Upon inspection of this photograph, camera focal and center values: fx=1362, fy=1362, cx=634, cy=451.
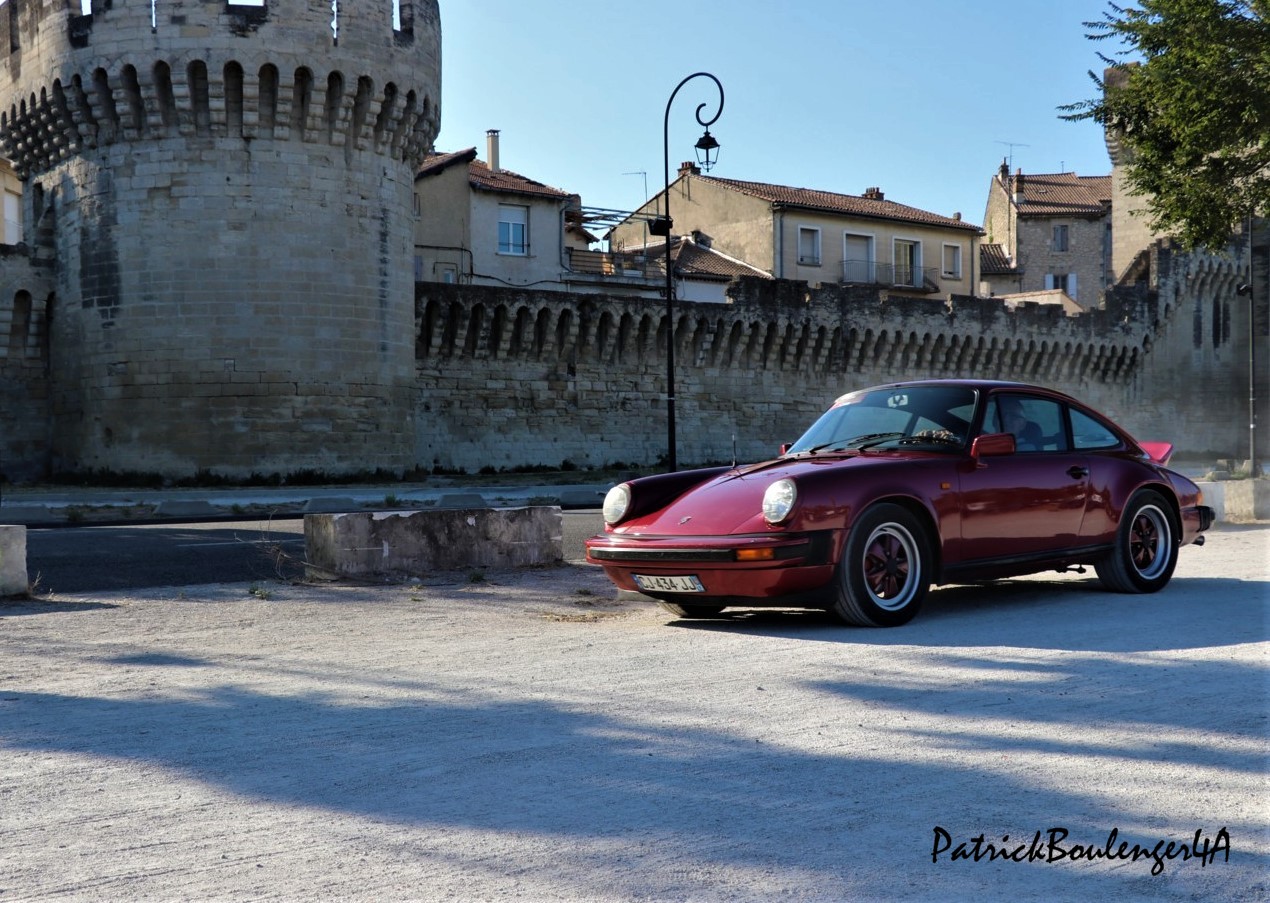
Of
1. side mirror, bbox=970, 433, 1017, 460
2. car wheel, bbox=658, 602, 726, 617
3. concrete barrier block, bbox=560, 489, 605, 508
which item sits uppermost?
side mirror, bbox=970, 433, 1017, 460

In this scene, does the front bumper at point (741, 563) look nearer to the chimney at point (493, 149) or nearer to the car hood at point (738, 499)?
the car hood at point (738, 499)

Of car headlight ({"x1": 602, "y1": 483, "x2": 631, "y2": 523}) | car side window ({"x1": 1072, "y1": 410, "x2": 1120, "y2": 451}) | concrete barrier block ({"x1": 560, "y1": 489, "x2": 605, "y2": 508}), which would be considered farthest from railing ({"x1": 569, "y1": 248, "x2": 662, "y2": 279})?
car headlight ({"x1": 602, "y1": 483, "x2": 631, "y2": 523})

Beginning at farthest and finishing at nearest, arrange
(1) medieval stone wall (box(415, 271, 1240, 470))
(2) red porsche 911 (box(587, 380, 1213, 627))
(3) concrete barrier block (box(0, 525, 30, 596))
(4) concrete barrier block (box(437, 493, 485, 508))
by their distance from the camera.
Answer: (1) medieval stone wall (box(415, 271, 1240, 470))
(4) concrete barrier block (box(437, 493, 485, 508))
(3) concrete barrier block (box(0, 525, 30, 596))
(2) red porsche 911 (box(587, 380, 1213, 627))

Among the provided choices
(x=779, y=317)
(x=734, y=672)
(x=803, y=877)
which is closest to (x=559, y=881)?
(x=803, y=877)

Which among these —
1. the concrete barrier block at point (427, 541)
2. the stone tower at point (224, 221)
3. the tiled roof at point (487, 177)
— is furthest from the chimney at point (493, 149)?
the concrete barrier block at point (427, 541)

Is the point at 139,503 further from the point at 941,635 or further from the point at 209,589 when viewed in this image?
the point at 941,635

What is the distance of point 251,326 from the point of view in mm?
25875

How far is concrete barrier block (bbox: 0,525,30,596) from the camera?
8234mm

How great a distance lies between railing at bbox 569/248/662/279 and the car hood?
133ft

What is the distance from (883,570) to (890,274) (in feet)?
165

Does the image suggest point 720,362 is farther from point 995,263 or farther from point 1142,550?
point 995,263

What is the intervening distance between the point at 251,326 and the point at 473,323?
7.44 m

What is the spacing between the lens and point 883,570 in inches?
265

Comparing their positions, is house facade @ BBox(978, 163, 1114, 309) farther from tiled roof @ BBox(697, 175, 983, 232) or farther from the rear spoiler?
the rear spoiler
